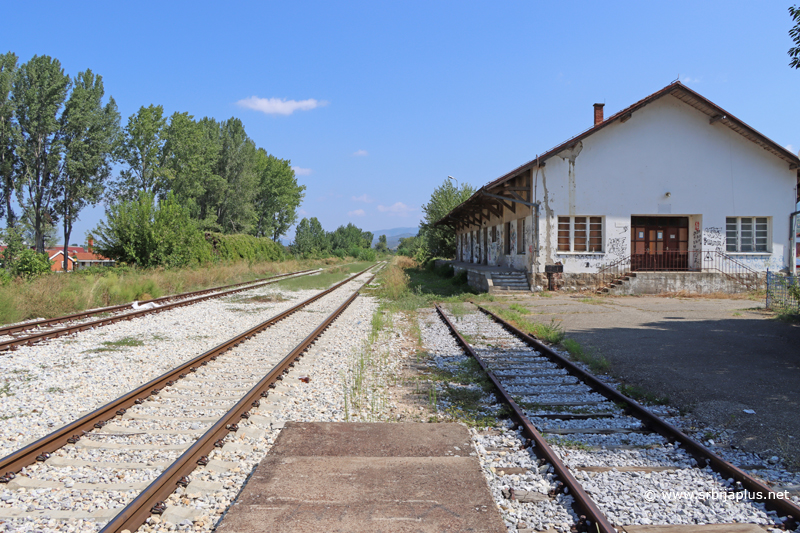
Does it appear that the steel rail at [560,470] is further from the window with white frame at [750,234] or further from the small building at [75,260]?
the window with white frame at [750,234]

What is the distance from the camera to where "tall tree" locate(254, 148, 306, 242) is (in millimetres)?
65812

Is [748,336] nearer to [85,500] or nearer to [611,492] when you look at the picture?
[611,492]

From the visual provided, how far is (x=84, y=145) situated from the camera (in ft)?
141

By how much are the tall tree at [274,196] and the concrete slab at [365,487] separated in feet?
207

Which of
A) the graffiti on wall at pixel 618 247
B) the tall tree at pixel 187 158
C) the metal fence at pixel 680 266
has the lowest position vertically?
the metal fence at pixel 680 266

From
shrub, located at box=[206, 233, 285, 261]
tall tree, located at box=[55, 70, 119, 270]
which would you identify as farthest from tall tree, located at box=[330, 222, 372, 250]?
tall tree, located at box=[55, 70, 119, 270]

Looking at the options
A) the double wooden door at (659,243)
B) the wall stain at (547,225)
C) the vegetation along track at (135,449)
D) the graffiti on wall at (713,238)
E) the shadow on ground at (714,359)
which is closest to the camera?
the vegetation along track at (135,449)

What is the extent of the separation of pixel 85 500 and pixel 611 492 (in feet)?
12.0

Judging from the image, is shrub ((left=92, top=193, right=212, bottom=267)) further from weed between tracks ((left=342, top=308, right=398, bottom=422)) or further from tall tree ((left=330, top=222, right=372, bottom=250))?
tall tree ((left=330, top=222, right=372, bottom=250))

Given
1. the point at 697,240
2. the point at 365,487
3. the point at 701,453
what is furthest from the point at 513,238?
the point at 365,487

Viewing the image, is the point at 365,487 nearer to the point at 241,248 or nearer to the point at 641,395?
the point at 641,395

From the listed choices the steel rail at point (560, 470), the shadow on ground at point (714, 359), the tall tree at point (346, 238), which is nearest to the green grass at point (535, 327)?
the shadow on ground at point (714, 359)

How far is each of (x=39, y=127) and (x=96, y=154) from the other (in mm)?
4548

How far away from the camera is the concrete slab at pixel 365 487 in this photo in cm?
308
